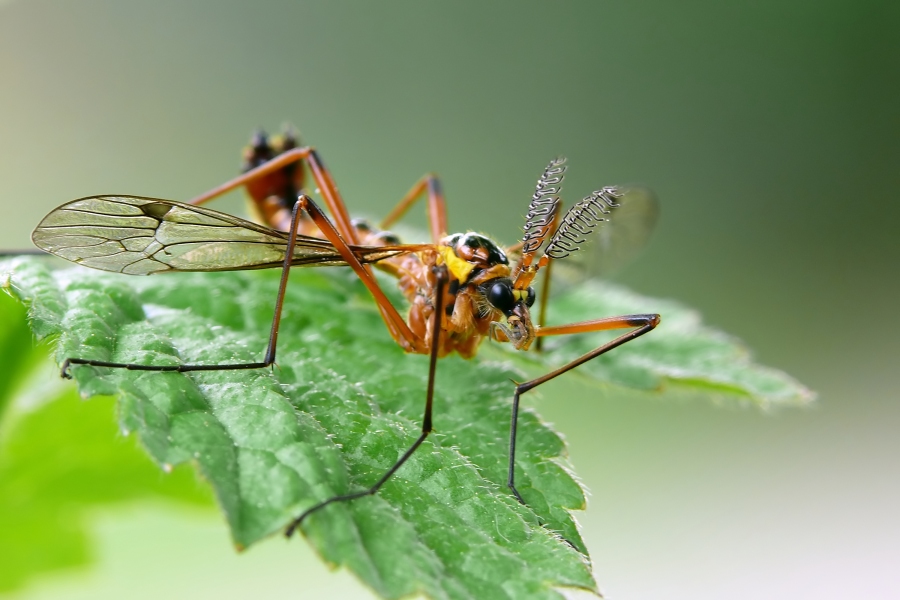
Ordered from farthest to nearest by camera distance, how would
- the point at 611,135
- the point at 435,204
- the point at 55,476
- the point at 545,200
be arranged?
the point at 611,135, the point at 435,204, the point at 55,476, the point at 545,200

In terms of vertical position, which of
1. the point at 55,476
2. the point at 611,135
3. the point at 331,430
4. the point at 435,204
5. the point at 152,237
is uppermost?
the point at 611,135

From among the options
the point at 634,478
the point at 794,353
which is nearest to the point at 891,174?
the point at 794,353

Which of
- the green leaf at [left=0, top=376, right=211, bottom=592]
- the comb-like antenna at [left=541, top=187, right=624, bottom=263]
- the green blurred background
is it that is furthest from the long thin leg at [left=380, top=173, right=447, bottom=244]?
the green blurred background

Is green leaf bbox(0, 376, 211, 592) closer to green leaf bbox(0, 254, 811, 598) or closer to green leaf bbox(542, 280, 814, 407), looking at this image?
green leaf bbox(0, 254, 811, 598)

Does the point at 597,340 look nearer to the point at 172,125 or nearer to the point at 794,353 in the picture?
the point at 794,353

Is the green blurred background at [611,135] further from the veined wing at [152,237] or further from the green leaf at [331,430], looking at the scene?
the veined wing at [152,237]

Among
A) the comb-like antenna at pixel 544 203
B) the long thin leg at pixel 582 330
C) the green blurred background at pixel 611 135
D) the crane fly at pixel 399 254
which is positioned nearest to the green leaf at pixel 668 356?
the long thin leg at pixel 582 330

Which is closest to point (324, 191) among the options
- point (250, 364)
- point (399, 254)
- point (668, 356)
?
point (399, 254)

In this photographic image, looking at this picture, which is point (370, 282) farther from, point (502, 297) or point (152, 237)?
point (152, 237)
